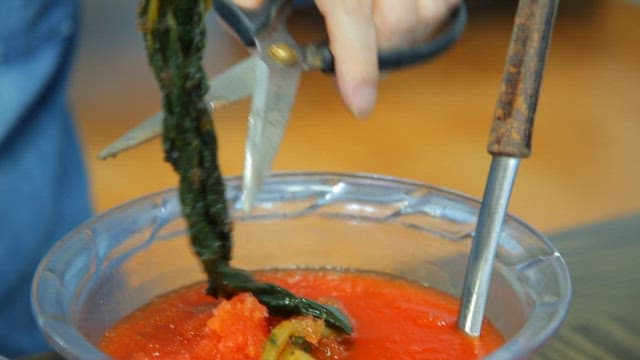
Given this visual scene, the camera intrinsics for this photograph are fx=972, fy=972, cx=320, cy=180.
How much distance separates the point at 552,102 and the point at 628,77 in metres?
0.34

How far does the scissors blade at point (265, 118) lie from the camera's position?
2.20 ft

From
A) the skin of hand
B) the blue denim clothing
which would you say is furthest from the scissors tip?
the blue denim clothing

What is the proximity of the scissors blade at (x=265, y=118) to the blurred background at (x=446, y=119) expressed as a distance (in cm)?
94

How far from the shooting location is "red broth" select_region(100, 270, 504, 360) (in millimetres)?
656

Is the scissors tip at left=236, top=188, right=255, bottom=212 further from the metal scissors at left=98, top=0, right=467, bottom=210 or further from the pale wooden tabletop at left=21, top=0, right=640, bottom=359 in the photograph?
the pale wooden tabletop at left=21, top=0, right=640, bottom=359

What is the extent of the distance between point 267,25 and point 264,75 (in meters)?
0.05

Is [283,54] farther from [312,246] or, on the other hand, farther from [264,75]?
[312,246]

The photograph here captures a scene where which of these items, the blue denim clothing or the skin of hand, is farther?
the blue denim clothing

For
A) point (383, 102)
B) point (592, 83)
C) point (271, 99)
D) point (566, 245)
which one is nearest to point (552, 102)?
point (592, 83)

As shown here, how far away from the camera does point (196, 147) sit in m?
0.55

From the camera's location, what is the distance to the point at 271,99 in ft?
2.27

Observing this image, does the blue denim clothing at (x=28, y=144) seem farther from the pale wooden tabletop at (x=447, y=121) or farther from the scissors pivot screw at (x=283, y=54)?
the pale wooden tabletop at (x=447, y=121)

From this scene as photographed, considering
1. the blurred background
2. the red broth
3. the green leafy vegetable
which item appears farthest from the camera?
the blurred background

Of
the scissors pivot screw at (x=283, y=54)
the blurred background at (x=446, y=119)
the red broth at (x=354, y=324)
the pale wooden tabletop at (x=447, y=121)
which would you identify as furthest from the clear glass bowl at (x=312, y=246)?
the pale wooden tabletop at (x=447, y=121)
